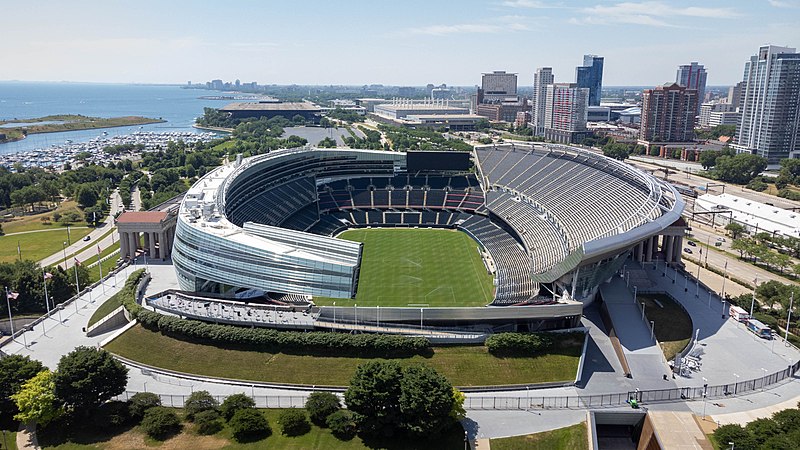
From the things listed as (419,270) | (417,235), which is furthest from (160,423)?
(417,235)

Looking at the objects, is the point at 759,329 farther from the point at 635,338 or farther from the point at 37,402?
the point at 37,402

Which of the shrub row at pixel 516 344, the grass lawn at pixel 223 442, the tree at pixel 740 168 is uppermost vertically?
the tree at pixel 740 168

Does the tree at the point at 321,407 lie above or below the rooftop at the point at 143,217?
below

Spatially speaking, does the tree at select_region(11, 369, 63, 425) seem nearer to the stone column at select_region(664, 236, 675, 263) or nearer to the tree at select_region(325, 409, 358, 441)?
the tree at select_region(325, 409, 358, 441)

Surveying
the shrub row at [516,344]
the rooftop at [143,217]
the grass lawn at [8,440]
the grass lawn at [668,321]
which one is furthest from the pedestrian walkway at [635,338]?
the rooftop at [143,217]

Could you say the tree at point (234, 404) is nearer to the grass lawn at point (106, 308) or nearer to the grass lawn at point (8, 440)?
the grass lawn at point (8, 440)

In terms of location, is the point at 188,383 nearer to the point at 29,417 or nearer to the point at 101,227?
the point at 29,417
